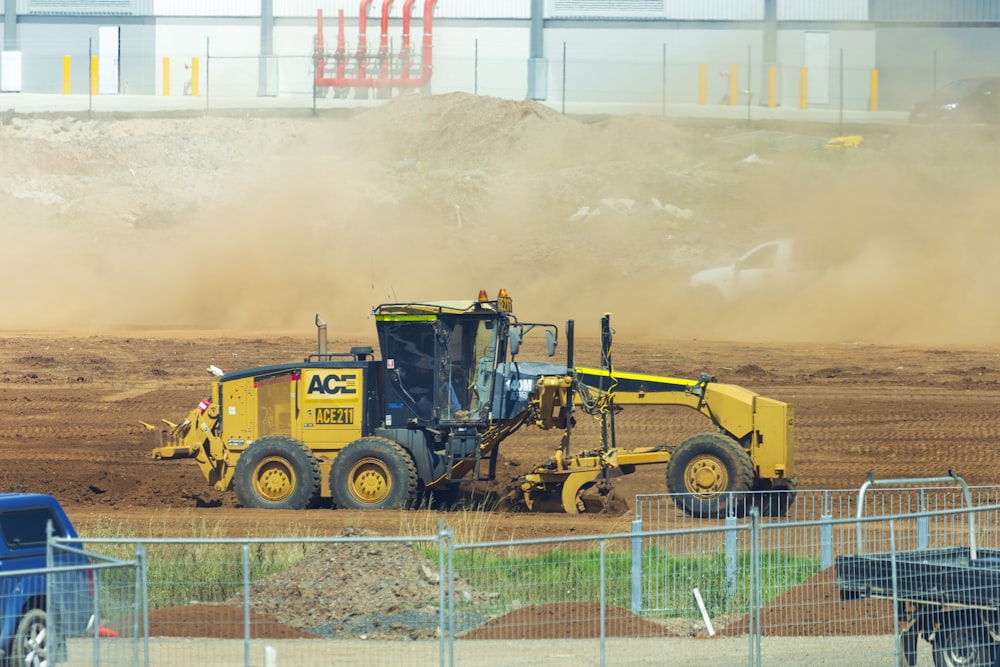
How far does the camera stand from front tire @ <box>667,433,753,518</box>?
1570cm

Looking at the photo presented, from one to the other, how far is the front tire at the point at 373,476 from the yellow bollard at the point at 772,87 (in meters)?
30.8

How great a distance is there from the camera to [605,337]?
624 inches

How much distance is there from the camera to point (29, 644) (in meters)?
9.16

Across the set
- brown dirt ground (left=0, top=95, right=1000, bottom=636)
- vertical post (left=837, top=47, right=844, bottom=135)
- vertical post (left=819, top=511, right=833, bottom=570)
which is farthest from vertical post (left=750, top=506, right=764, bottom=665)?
vertical post (left=837, top=47, right=844, bottom=135)

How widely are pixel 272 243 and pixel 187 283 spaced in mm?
2360

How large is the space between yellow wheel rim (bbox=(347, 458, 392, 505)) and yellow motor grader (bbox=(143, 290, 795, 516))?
11 millimetres

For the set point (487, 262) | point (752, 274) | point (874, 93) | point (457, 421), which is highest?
point (874, 93)

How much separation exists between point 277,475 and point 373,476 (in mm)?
1184

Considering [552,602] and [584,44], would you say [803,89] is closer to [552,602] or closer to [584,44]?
[584,44]

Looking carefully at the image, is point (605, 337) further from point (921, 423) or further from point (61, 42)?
point (61, 42)

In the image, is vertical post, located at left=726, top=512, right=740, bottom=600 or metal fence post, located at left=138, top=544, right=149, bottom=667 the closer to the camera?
metal fence post, located at left=138, top=544, right=149, bottom=667

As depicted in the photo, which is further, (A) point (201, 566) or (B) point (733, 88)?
(B) point (733, 88)

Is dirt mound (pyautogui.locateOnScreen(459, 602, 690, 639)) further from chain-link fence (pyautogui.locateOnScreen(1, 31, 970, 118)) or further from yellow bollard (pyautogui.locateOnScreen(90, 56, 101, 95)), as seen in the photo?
yellow bollard (pyautogui.locateOnScreen(90, 56, 101, 95))

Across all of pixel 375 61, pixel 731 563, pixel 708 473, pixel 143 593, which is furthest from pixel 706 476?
pixel 375 61
